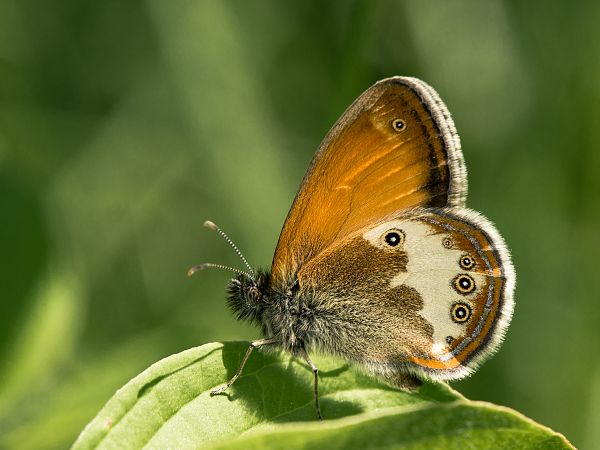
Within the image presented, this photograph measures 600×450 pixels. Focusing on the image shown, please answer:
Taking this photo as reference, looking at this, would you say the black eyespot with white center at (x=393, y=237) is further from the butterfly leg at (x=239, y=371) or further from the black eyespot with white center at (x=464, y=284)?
the butterfly leg at (x=239, y=371)

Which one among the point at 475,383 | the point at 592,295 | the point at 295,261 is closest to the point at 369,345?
the point at 295,261

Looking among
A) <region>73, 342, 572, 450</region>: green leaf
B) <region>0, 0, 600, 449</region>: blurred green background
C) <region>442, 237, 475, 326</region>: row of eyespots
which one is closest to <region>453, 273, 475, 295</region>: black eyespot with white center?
<region>442, 237, 475, 326</region>: row of eyespots

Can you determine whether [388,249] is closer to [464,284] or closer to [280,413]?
[464,284]

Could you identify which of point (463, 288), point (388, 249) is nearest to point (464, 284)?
point (463, 288)

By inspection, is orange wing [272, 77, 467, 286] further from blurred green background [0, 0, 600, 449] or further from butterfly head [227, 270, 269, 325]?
blurred green background [0, 0, 600, 449]

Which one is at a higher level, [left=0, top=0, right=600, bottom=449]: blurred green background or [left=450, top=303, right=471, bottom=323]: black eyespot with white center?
[left=0, top=0, right=600, bottom=449]: blurred green background

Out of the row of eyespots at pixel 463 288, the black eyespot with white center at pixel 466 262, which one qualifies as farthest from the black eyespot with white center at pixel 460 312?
the black eyespot with white center at pixel 466 262
